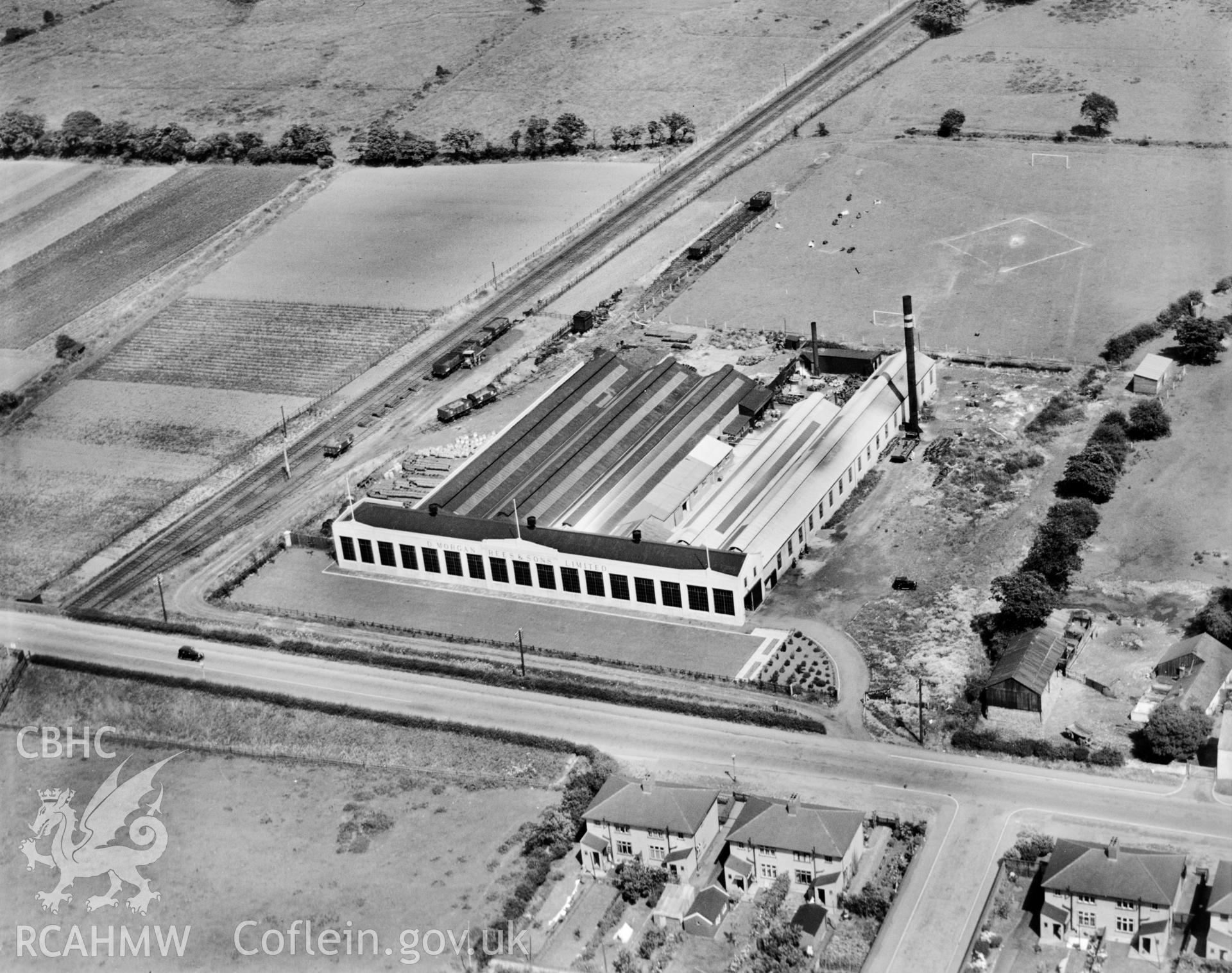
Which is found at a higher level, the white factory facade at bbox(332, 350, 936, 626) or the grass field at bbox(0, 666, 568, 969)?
the white factory facade at bbox(332, 350, 936, 626)

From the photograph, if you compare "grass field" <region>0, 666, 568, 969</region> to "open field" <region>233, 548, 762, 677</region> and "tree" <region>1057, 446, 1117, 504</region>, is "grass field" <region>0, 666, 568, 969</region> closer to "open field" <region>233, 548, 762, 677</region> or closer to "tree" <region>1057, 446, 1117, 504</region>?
"open field" <region>233, 548, 762, 677</region>

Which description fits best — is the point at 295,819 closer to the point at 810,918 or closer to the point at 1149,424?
the point at 810,918

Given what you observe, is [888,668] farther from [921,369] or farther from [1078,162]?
[1078,162]

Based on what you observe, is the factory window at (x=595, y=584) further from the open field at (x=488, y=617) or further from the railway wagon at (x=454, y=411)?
the railway wagon at (x=454, y=411)

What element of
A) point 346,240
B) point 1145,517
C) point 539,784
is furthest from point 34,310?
point 1145,517

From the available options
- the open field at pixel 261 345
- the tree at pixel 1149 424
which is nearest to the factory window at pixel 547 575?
the open field at pixel 261 345

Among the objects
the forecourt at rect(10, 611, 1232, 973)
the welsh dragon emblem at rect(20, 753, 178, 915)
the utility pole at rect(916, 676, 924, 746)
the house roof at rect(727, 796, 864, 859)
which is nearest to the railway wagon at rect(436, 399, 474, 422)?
the forecourt at rect(10, 611, 1232, 973)
